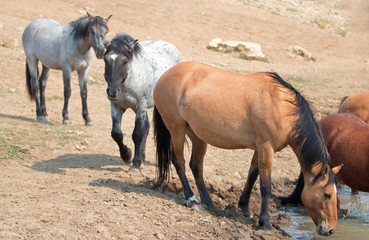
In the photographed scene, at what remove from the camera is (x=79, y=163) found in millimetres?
7113

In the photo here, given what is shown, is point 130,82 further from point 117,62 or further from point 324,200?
point 324,200

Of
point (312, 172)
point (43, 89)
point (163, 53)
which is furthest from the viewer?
point (43, 89)

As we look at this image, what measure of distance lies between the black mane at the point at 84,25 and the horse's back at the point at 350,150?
465cm

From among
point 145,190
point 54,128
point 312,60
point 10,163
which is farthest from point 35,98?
point 312,60

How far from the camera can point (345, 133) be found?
620 cm

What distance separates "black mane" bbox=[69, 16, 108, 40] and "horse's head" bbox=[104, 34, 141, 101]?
260 centimetres

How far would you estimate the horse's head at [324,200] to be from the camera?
4953mm

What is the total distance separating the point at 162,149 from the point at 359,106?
10.2 ft

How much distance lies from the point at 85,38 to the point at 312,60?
12.9 meters

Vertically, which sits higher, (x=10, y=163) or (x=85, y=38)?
(x=85, y=38)

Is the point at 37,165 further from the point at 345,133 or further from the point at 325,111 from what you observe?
the point at 325,111

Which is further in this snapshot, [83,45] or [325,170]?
[83,45]

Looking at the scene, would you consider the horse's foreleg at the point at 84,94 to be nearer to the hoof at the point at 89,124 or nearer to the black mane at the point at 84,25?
the hoof at the point at 89,124

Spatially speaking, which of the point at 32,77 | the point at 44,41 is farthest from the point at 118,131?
the point at 32,77
